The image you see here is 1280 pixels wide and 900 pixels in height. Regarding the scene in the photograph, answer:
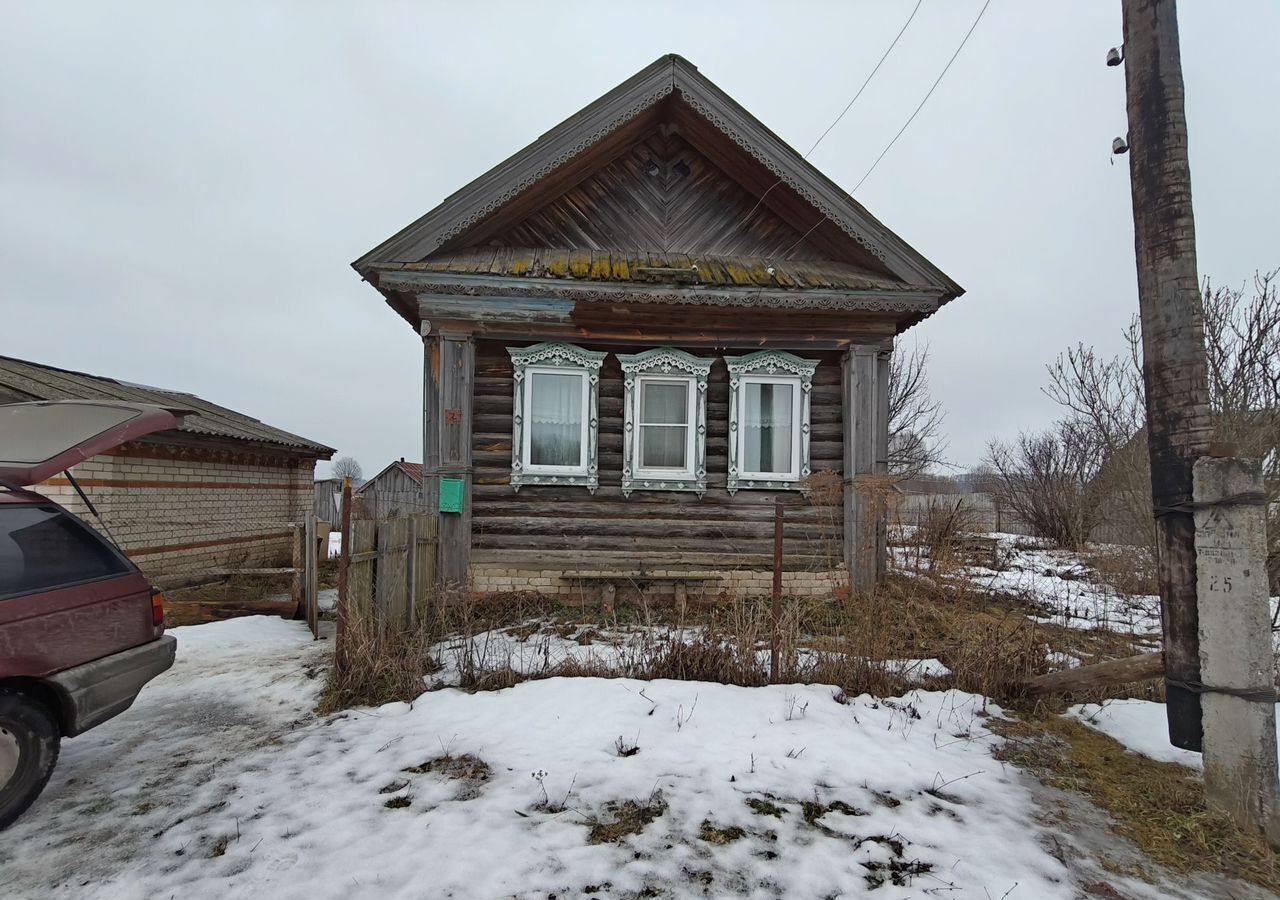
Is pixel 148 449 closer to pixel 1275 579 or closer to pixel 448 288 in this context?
pixel 448 288

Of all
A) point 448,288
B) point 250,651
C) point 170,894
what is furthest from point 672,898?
point 448,288

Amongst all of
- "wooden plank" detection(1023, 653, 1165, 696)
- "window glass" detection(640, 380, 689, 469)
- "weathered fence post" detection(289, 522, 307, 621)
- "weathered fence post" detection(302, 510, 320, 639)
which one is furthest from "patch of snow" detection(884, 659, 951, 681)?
"weathered fence post" detection(289, 522, 307, 621)

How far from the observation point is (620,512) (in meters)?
7.86

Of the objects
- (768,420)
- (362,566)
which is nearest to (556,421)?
(768,420)

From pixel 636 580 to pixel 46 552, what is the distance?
5.57 m

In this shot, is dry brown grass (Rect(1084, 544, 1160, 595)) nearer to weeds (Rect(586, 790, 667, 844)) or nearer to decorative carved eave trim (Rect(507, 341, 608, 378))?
decorative carved eave trim (Rect(507, 341, 608, 378))

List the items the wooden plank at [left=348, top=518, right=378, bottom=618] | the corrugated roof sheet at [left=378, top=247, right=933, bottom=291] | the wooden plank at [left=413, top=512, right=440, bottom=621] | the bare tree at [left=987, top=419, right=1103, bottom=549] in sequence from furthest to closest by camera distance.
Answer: the bare tree at [left=987, top=419, right=1103, bottom=549]
the corrugated roof sheet at [left=378, top=247, right=933, bottom=291]
the wooden plank at [left=413, top=512, right=440, bottom=621]
the wooden plank at [left=348, top=518, right=378, bottom=618]

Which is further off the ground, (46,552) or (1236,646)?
(46,552)

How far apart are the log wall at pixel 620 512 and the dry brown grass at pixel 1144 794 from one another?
11.4ft

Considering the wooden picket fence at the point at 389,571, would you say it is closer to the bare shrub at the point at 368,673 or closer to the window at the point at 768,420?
the bare shrub at the point at 368,673

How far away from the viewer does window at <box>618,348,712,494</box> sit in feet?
25.8

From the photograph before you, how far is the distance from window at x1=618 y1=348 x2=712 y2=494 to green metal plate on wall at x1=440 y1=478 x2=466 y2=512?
2.14 meters

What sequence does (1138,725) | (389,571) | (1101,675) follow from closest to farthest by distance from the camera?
(1101,675) < (1138,725) < (389,571)

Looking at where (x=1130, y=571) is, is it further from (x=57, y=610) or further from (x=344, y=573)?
(x=57, y=610)
